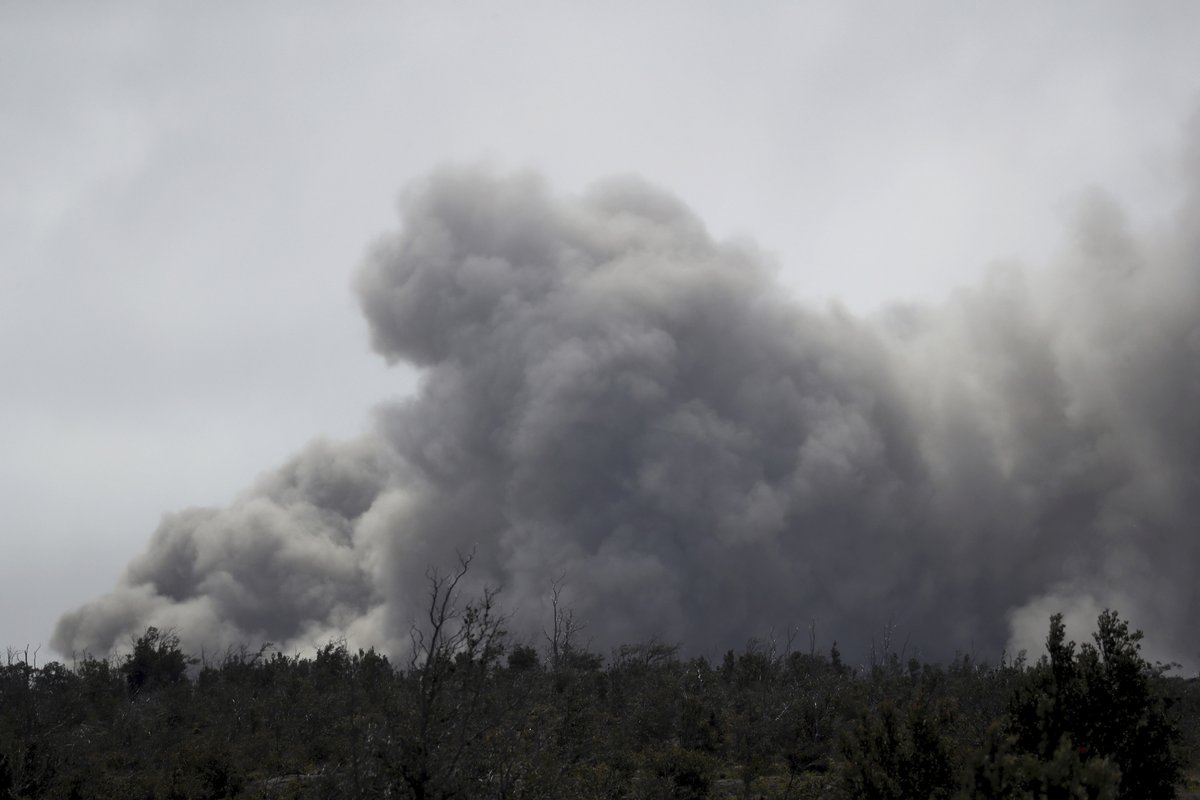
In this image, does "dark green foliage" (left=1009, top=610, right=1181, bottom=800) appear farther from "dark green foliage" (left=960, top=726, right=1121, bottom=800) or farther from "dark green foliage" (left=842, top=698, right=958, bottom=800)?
"dark green foliage" (left=960, top=726, right=1121, bottom=800)

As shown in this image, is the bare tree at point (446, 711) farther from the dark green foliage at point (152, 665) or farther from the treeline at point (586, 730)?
the dark green foliage at point (152, 665)

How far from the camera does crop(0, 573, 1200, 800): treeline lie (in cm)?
1309

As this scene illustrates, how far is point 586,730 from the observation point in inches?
1120

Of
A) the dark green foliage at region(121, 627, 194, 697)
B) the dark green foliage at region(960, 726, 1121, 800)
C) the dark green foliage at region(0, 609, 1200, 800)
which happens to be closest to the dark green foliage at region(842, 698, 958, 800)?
the dark green foliage at region(0, 609, 1200, 800)

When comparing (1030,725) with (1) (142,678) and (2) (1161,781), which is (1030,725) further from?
(1) (142,678)

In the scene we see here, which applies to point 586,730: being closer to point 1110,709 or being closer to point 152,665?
point 1110,709

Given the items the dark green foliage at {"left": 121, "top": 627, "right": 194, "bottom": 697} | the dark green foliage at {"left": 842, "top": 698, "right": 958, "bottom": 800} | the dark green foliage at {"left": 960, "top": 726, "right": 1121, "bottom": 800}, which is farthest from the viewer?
the dark green foliage at {"left": 121, "top": 627, "right": 194, "bottom": 697}

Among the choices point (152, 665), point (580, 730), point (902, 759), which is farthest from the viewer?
point (152, 665)

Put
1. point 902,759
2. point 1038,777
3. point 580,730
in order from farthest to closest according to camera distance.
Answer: point 580,730
point 902,759
point 1038,777

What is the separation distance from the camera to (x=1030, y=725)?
1329 cm

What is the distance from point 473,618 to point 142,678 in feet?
180

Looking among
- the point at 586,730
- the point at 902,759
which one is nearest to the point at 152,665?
the point at 586,730

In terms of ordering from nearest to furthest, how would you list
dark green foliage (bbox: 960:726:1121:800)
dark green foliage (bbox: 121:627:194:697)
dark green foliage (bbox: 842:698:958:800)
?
dark green foliage (bbox: 960:726:1121:800) → dark green foliage (bbox: 842:698:958:800) → dark green foliage (bbox: 121:627:194:697)

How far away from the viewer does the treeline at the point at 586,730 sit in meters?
13.1
